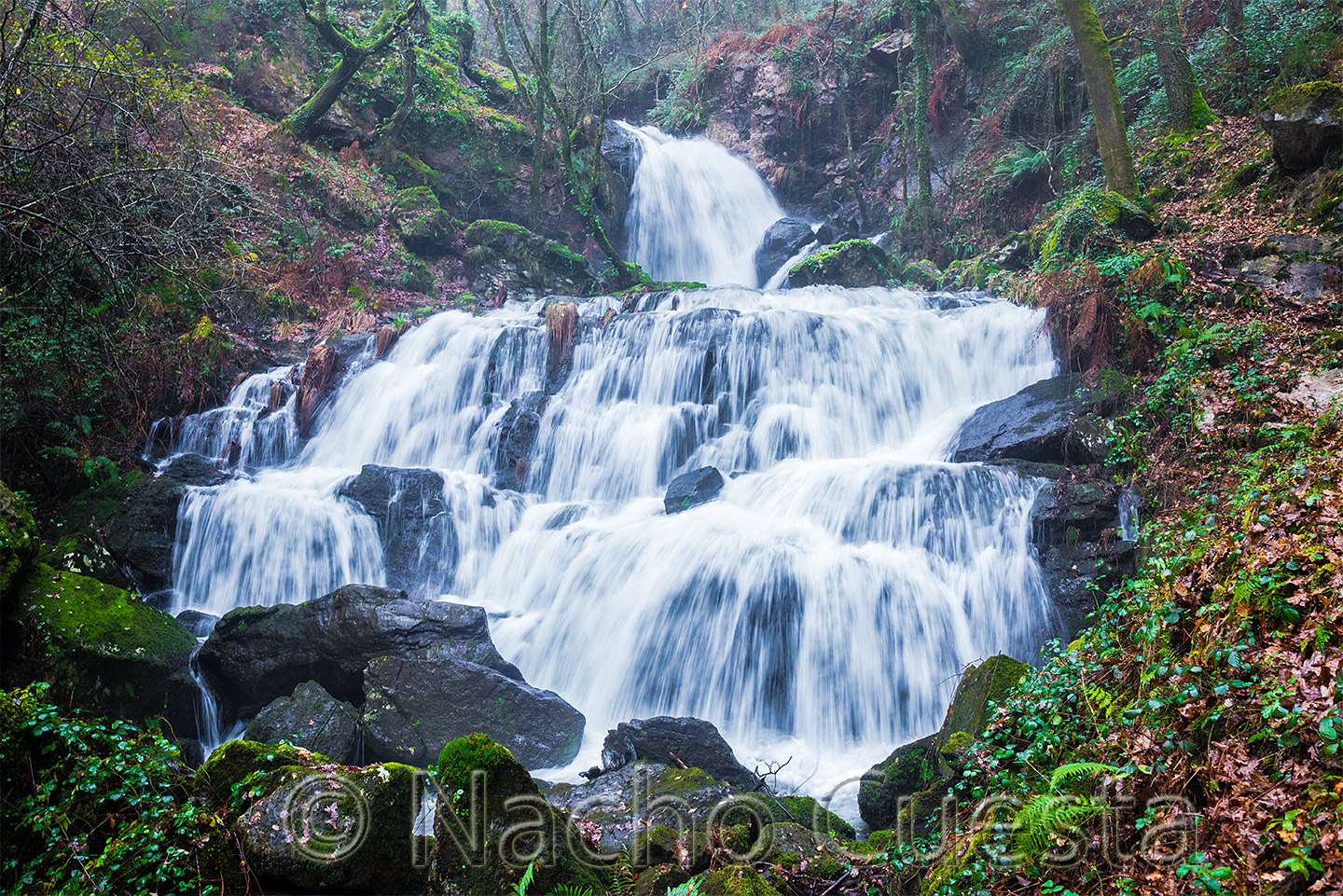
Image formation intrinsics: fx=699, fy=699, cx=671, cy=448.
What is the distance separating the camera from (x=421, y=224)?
17953 millimetres

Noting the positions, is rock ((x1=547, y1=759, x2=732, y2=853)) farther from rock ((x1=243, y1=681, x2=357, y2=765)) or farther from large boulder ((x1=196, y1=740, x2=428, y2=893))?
rock ((x1=243, y1=681, x2=357, y2=765))

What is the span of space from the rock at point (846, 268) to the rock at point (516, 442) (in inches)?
312

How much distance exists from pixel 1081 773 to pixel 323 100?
2112 centimetres

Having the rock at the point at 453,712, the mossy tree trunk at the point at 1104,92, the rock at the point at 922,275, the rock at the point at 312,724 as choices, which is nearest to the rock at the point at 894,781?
the rock at the point at 453,712

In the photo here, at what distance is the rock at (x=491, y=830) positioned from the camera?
10.1 feet

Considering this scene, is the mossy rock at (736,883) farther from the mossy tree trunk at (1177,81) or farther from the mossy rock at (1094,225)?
the mossy tree trunk at (1177,81)

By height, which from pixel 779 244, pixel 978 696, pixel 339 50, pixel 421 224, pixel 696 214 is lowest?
pixel 978 696

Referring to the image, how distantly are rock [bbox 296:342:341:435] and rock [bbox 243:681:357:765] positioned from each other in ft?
24.4

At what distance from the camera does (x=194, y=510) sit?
9703 millimetres

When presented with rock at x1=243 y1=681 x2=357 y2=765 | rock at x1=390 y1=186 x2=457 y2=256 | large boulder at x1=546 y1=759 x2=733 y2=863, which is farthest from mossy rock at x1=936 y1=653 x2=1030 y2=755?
rock at x1=390 y1=186 x2=457 y2=256

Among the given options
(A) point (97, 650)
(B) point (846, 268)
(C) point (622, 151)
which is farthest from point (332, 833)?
(C) point (622, 151)

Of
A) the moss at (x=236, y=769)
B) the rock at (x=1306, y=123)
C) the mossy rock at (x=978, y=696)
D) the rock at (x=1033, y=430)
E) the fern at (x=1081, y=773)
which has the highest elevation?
the rock at (x=1306, y=123)

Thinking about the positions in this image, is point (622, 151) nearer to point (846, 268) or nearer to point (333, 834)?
point (846, 268)

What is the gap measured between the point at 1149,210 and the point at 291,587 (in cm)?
1374
